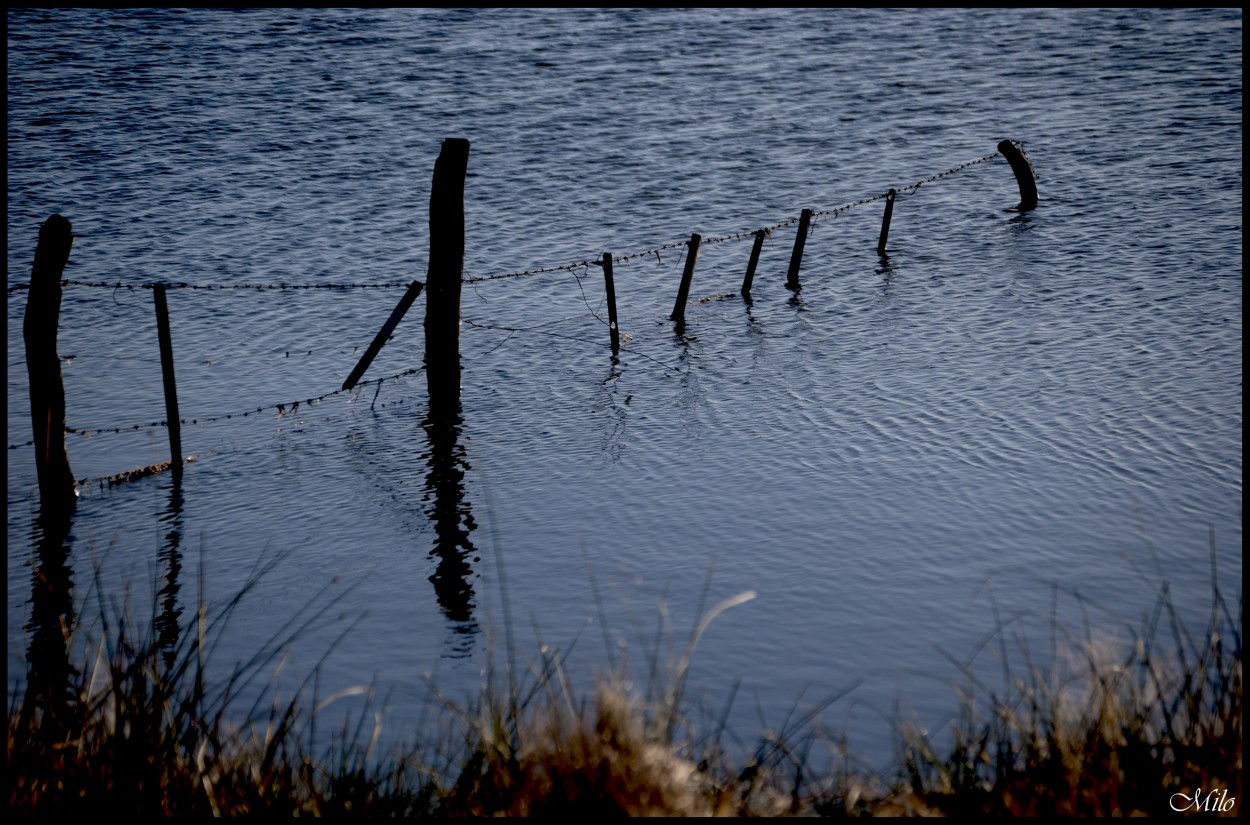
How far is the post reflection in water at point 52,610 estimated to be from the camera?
7.68 m

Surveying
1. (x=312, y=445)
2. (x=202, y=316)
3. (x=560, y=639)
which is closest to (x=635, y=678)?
(x=560, y=639)

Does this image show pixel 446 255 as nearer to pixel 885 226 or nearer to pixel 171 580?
pixel 171 580

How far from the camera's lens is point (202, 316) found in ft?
67.8

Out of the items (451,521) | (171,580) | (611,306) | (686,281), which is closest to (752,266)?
(686,281)

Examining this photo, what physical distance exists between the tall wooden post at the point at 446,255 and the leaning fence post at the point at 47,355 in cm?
415

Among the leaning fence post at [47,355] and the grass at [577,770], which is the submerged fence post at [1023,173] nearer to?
the leaning fence post at [47,355]

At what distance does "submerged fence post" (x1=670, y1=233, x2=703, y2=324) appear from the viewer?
18406 millimetres

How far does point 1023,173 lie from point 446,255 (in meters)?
17.8

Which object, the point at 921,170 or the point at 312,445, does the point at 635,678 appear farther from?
the point at 921,170

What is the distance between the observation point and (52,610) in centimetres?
946

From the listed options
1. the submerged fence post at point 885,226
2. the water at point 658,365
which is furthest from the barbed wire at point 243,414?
the submerged fence post at point 885,226

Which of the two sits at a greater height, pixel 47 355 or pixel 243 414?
pixel 47 355

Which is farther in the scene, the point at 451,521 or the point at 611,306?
the point at 611,306

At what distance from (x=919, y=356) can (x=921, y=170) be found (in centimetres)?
1732
